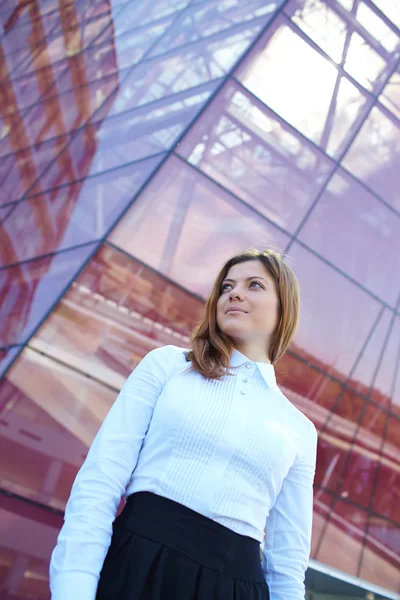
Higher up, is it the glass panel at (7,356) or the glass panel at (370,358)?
the glass panel at (370,358)

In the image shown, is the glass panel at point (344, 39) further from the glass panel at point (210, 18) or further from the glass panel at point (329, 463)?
the glass panel at point (329, 463)

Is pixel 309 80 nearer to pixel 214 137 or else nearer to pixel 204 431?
pixel 214 137

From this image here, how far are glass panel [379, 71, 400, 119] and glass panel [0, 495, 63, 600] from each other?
5.87 metres

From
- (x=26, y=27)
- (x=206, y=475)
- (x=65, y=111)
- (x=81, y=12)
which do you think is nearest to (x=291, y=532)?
(x=206, y=475)

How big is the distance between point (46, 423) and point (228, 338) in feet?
8.09

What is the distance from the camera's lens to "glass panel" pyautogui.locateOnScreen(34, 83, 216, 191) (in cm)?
548

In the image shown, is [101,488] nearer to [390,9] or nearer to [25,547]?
[25,547]

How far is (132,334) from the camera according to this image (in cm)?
458

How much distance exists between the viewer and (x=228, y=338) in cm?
200

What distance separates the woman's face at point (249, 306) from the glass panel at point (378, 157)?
4709mm

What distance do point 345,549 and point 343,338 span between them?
193 centimetres

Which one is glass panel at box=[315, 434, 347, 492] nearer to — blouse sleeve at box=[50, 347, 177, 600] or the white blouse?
the white blouse

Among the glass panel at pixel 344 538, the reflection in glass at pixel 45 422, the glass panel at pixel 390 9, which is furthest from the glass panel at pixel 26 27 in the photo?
the glass panel at pixel 344 538

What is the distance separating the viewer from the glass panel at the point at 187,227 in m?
4.81
